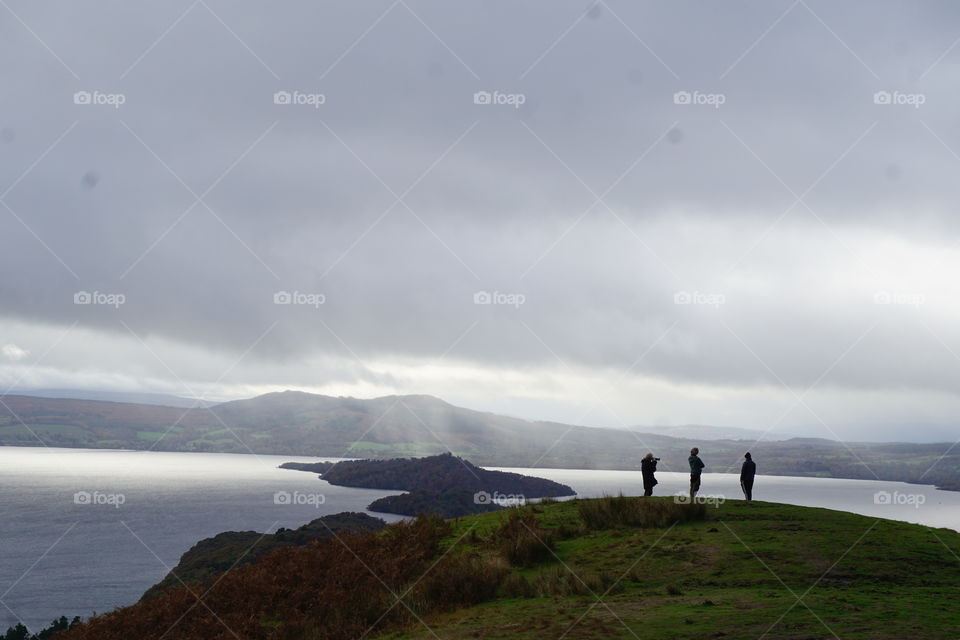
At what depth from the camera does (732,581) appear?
14.7m

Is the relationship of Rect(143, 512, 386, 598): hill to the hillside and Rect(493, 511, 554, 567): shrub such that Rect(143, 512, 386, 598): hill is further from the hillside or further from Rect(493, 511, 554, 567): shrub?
Rect(493, 511, 554, 567): shrub

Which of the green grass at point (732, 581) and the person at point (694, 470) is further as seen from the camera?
the person at point (694, 470)

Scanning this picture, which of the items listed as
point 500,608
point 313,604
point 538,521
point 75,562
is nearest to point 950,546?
point 538,521

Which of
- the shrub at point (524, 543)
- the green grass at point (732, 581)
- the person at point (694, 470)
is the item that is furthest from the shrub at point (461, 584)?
the person at point (694, 470)

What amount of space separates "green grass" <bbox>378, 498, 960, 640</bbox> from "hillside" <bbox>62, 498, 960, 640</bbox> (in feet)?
0.13

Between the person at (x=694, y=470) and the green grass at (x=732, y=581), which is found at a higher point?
the person at (x=694, y=470)

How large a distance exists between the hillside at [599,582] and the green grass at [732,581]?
0.13ft

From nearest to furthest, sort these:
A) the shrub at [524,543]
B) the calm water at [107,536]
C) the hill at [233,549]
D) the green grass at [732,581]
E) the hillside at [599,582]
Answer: the green grass at [732,581] → the hillside at [599,582] → the shrub at [524,543] → the hill at [233,549] → the calm water at [107,536]

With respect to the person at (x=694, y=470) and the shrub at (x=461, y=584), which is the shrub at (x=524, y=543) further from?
the person at (x=694, y=470)

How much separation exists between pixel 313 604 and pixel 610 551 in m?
7.56

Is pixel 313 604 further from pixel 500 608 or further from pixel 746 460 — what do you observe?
pixel 746 460

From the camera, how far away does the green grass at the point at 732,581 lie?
11164 millimetres

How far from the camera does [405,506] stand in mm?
159125

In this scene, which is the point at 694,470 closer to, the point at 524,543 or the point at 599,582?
the point at 524,543
